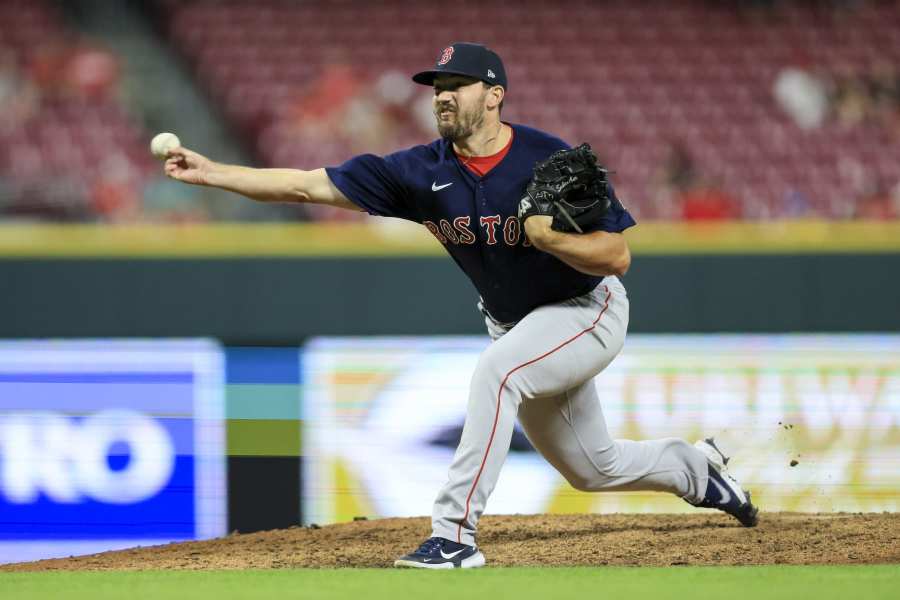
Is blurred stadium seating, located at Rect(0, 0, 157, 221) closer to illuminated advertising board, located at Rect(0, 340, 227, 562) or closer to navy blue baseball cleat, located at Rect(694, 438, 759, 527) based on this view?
illuminated advertising board, located at Rect(0, 340, 227, 562)

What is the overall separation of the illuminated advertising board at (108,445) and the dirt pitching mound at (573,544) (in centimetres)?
65

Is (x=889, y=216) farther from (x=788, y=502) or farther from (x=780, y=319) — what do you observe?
(x=788, y=502)

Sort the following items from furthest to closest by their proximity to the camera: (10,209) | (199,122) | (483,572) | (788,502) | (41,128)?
(199,122), (41,128), (10,209), (788,502), (483,572)

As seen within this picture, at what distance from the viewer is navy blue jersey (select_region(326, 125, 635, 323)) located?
4.04m

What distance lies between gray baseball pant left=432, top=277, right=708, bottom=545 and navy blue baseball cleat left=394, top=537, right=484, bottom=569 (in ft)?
0.08

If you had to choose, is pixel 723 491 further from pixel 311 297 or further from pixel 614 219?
pixel 311 297

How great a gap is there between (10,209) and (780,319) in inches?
215

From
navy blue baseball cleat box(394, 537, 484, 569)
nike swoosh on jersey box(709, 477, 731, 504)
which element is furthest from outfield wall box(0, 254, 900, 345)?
navy blue baseball cleat box(394, 537, 484, 569)

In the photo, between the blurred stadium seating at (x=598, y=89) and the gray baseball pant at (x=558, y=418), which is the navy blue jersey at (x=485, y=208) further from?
the blurred stadium seating at (x=598, y=89)

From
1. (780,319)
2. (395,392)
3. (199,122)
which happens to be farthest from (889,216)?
(199,122)

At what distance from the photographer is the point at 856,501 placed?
5535mm

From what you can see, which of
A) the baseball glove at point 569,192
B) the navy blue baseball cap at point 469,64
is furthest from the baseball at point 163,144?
the baseball glove at point 569,192

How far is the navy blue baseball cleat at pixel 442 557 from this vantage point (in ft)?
12.7

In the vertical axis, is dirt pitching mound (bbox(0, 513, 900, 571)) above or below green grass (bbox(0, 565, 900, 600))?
below
